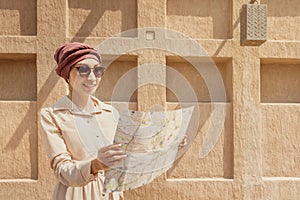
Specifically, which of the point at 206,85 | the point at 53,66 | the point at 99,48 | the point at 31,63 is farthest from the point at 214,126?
the point at 31,63

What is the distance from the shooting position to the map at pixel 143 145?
58.6 inches

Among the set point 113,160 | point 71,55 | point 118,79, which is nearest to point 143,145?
point 113,160

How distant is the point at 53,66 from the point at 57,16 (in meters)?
0.40

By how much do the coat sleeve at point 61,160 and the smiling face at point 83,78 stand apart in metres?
0.18

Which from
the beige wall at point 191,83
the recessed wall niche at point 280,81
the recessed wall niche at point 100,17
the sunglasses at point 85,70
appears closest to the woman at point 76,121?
the sunglasses at point 85,70

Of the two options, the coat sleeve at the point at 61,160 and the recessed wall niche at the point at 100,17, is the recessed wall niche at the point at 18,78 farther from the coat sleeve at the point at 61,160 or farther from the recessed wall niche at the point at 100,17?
the coat sleeve at the point at 61,160

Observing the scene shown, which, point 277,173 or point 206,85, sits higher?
point 206,85

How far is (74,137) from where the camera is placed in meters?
1.67

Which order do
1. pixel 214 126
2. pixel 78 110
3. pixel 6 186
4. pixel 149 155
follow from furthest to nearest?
pixel 214 126 → pixel 6 186 → pixel 78 110 → pixel 149 155

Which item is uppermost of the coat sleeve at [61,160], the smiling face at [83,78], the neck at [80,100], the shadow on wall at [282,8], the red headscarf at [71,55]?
the shadow on wall at [282,8]

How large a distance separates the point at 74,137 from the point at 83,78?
0.93 feet

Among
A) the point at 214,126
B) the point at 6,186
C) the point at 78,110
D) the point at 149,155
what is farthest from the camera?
the point at 214,126

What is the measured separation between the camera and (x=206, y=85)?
9.72 feet

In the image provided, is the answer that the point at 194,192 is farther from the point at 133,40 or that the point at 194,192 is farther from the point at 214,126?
the point at 133,40
